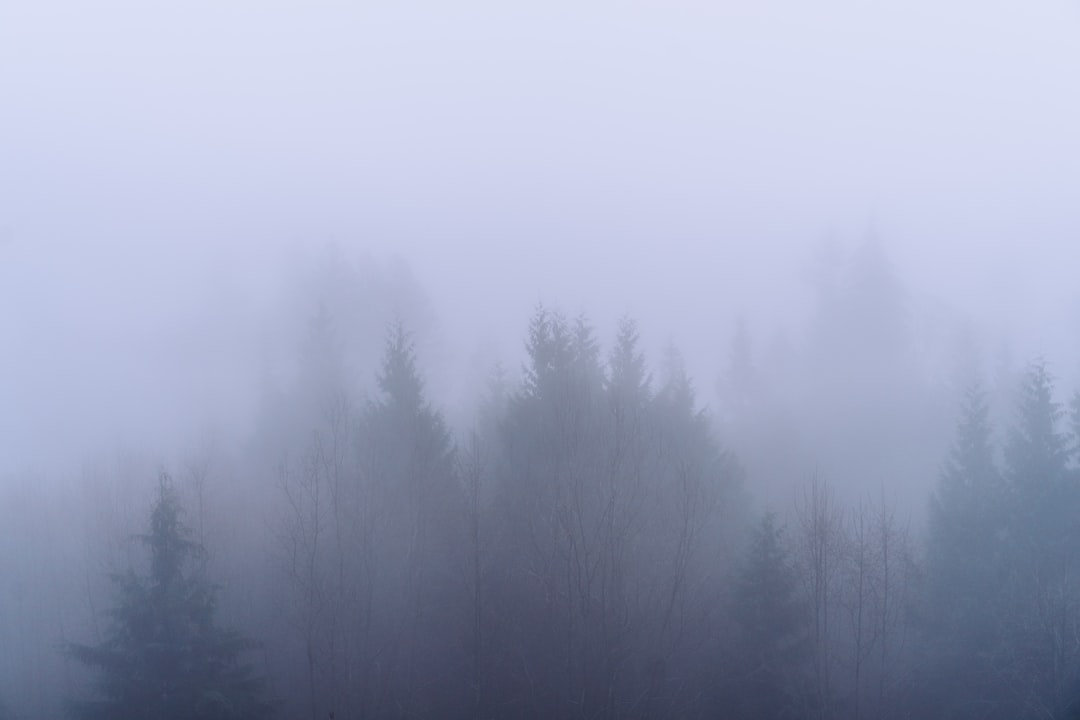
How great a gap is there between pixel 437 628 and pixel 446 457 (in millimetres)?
3914

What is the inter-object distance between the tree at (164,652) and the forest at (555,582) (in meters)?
0.04

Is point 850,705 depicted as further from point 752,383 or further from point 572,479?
point 752,383

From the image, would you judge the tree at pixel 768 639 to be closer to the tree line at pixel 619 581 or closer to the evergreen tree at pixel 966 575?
the tree line at pixel 619 581

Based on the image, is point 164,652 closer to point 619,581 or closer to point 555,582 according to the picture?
point 555,582

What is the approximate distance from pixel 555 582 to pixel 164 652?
7.81 metres

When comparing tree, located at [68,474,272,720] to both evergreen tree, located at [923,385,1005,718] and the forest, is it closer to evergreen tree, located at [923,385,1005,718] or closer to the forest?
the forest

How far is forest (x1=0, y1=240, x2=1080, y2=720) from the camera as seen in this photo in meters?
17.7

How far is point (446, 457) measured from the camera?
68.2 ft

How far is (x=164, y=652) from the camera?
14.9 metres

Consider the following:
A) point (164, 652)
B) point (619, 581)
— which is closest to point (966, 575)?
point (619, 581)

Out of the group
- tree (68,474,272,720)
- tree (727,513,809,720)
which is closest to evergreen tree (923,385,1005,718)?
tree (727,513,809,720)

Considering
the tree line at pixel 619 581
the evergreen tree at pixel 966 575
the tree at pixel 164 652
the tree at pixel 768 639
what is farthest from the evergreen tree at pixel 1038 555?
the tree at pixel 164 652

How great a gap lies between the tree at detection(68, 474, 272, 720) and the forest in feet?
0.14

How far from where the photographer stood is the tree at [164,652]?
14812 mm
